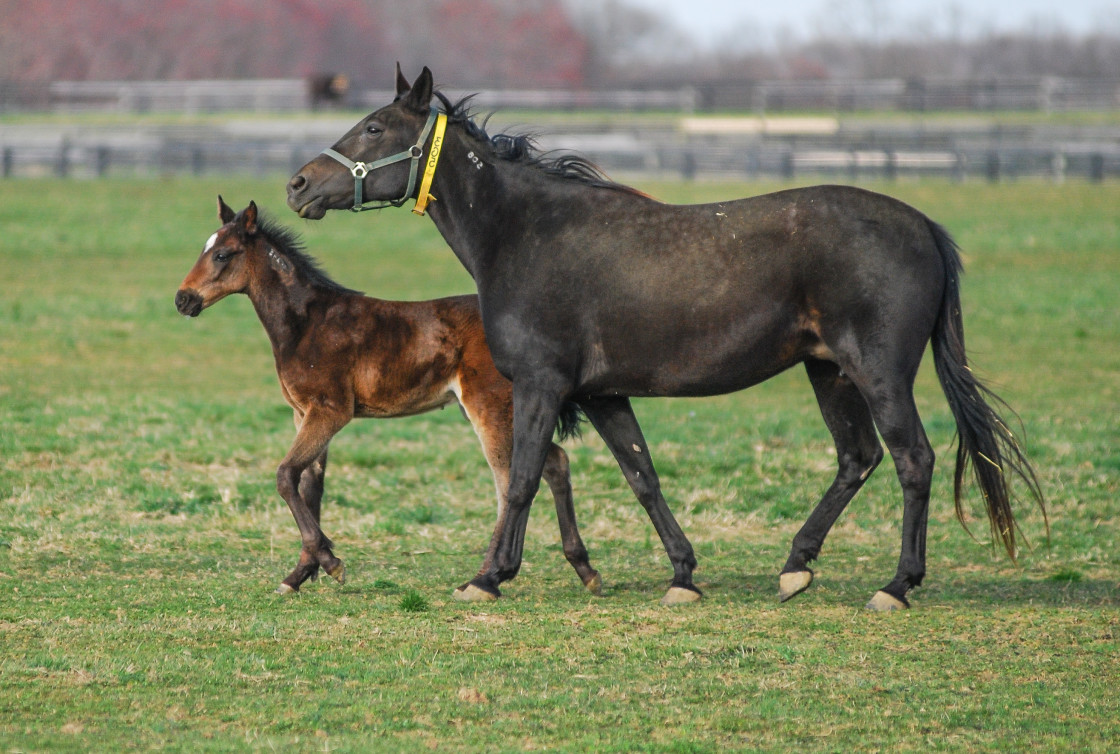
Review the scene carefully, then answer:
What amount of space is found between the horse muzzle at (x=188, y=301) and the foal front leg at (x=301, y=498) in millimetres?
935

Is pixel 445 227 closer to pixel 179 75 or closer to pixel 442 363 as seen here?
pixel 442 363

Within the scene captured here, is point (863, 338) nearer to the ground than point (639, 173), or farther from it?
farther from it

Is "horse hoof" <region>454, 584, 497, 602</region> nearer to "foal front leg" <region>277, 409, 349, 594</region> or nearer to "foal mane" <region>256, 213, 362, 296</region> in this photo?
"foal front leg" <region>277, 409, 349, 594</region>

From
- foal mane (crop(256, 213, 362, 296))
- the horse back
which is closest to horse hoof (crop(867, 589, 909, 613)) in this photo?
the horse back

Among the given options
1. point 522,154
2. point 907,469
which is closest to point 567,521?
point 907,469

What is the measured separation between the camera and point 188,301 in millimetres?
8062

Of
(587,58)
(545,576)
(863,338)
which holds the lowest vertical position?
(587,58)

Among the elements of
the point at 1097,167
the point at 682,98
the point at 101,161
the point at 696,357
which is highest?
the point at 696,357

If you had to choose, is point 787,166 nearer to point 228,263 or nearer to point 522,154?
point 522,154

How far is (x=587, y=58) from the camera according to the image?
4040 inches

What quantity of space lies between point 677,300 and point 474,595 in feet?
6.29

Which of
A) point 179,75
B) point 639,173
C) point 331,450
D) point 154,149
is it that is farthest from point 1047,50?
point 331,450

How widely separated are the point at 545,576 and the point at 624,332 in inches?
73.1

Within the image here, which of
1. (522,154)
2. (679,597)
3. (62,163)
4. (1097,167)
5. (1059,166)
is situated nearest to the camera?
(679,597)
